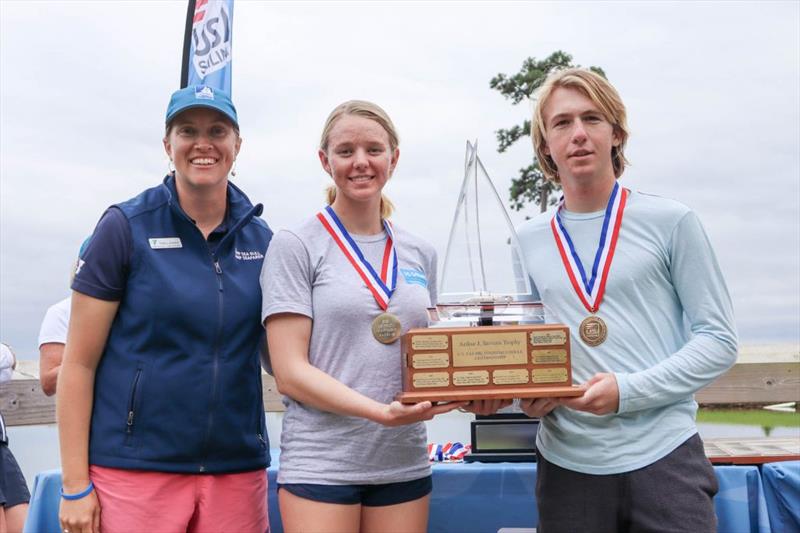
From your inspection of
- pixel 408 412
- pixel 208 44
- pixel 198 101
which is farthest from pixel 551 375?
pixel 208 44

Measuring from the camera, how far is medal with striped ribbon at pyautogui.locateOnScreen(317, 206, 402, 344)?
78.2 inches

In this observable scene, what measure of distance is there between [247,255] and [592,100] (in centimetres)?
107

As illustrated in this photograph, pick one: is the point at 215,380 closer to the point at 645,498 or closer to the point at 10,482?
the point at 645,498

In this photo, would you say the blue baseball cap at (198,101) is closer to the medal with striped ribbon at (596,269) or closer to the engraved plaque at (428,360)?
the engraved plaque at (428,360)

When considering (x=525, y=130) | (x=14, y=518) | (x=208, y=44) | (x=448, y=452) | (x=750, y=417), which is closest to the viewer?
(x=448, y=452)

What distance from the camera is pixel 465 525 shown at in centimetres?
297

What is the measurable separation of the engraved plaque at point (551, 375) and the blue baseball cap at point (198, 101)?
115cm

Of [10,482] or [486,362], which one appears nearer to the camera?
[486,362]

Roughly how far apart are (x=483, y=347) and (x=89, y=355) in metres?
1.06

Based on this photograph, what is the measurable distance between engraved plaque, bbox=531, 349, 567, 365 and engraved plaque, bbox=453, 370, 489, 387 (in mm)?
139

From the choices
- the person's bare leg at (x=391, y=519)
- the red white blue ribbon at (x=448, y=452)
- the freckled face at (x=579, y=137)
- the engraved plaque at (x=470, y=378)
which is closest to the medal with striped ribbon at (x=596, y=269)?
the freckled face at (x=579, y=137)

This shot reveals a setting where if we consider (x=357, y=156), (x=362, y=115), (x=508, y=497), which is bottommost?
(x=508, y=497)

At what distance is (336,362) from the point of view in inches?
77.7

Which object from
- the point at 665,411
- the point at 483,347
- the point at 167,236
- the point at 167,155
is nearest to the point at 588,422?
the point at 665,411
